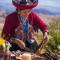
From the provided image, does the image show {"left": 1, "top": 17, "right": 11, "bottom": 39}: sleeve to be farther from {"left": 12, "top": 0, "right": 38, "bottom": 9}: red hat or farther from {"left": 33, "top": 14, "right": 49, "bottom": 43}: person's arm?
{"left": 33, "top": 14, "right": 49, "bottom": 43}: person's arm

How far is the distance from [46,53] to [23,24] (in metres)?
0.75

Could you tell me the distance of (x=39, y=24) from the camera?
29.1ft

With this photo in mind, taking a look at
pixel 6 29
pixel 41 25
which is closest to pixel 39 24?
pixel 41 25

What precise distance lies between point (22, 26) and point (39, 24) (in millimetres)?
350

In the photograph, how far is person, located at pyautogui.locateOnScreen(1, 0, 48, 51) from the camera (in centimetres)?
879

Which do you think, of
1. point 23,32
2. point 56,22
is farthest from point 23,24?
point 56,22

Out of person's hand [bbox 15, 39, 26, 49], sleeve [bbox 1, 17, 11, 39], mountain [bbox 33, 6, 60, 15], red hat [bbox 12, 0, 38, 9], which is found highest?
red hat [bbox 12, 0, 38, 9]

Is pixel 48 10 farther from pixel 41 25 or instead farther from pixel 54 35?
pixel 54 35

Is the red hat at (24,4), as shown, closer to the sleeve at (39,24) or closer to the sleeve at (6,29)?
the sleeve at (39,24)

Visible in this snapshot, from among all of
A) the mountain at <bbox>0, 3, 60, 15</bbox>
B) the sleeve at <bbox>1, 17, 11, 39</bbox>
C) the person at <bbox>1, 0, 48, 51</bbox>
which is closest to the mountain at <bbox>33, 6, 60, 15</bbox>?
the mountain at <bbox>0, 3, 60, 15</bbox>

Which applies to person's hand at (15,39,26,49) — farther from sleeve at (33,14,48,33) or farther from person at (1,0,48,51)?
sleeve at (33,14,48,33)

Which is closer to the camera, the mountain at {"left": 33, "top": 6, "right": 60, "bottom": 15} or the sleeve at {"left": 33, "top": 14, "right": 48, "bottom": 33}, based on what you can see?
the sleeve at {"left": 33, "top": 14, "right": 48, "bottom": 33}

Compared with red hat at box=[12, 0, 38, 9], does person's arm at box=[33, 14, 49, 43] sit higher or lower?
lower

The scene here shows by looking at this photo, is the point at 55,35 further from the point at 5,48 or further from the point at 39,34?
the point at 5,48
